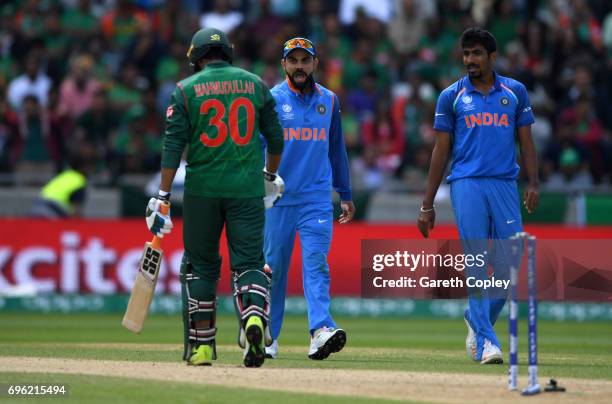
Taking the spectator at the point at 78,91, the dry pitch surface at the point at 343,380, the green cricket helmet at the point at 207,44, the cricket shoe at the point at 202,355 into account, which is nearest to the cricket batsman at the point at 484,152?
the dry pitch surface at the point at 343,380

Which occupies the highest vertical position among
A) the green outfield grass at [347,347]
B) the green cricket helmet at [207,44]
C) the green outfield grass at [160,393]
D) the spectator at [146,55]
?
the spectator at [146,55]

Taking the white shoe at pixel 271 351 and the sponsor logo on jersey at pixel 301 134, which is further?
the sponsor logo on jersey at pixel 301 134

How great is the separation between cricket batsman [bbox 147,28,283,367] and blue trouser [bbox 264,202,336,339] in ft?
3.77

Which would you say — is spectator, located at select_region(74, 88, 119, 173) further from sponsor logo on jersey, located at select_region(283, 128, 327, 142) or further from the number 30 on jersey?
the number 30 on jersey

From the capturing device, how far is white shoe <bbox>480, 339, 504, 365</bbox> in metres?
11.2

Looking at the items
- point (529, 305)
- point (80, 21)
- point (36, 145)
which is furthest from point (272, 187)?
point (80, 21)

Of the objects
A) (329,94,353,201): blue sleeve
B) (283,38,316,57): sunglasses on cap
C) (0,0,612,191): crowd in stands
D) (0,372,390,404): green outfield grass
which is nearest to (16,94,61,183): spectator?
(0,0,612,191): crowd in stands

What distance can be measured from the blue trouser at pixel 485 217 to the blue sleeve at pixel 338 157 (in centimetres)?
124

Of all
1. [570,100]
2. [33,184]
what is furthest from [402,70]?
[33,184]

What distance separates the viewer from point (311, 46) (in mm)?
11805

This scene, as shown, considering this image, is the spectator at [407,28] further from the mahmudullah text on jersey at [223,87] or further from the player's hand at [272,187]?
the mahmudullah text on jersey at [223,87]

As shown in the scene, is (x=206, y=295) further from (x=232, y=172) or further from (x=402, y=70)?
(x=402, y=70)

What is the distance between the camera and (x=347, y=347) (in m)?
13.8

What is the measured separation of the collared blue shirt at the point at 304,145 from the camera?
11828mm
